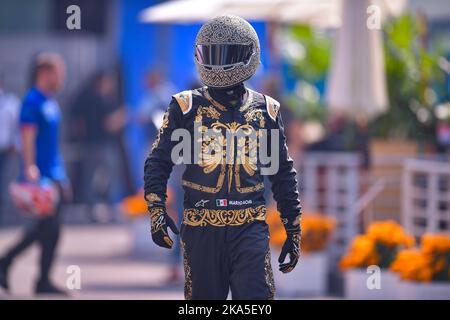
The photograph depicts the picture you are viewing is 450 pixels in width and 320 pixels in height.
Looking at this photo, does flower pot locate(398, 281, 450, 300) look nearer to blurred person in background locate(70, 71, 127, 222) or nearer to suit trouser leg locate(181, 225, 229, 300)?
suit trouser leg locate(181, 225, 229, 300)

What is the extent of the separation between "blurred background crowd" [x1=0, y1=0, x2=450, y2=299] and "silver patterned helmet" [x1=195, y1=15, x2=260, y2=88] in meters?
0.92

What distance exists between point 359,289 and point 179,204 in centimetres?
252

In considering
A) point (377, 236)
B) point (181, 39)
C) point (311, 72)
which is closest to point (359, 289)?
point (377, 236)

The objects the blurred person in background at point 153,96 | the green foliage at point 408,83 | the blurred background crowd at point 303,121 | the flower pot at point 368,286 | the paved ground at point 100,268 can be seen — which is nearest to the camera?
the flower pot at point 368,286

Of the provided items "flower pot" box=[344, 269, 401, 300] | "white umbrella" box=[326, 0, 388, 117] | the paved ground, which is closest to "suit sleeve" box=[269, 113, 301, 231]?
"flower pot" box=[344, 269, 401, 300]

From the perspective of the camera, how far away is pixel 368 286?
9.76 m

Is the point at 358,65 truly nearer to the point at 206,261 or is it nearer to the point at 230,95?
the point at 230,95

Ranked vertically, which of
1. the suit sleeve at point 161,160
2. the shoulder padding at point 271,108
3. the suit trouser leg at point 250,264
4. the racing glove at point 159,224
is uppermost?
the shoulder padding at point 271,108

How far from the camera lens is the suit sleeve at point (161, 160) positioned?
6.48 meters

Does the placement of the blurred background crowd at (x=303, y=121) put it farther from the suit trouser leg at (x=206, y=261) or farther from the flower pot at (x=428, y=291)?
the suit trouser leg at (x=206, y=261)

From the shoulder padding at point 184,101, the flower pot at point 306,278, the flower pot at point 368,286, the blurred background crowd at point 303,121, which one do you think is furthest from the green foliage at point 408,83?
the shoulder padding at point 184,101

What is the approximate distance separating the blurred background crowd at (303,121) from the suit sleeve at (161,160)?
84cm

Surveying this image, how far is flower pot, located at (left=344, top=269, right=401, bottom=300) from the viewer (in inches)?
374
